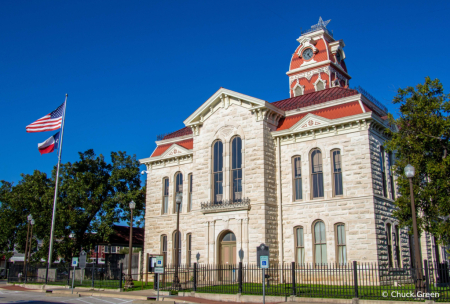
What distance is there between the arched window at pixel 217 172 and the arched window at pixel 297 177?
16.2ft

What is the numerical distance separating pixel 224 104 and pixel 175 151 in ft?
21.5

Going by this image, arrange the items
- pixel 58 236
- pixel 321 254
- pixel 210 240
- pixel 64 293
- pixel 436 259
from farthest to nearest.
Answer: pixel 58 236
pixel 436 259
pixel 210 240
pixel 321 254
pixel 64 293

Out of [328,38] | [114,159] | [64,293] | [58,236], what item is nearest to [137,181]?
[114,159]

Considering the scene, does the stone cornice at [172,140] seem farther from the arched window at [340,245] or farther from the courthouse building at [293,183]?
the arched window at [340,245]

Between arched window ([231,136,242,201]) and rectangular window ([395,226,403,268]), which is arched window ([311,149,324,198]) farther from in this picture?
rectangular window ([395,226,403,268])

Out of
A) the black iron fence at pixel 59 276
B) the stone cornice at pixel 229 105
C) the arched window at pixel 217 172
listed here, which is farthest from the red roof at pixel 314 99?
the black iron fence at pixel 59 276


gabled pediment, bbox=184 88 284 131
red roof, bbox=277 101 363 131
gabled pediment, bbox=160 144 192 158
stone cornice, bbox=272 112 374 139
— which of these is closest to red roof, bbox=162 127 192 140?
gabled pediment, bbox=160 144 192 158

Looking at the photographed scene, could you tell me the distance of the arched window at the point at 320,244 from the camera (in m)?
26.0

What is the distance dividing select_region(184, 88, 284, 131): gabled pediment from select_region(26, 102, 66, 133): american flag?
11.0 meters

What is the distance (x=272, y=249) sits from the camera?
27.1 m

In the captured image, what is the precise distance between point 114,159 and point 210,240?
16.9m

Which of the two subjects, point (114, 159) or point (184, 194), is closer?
point (184, 194)

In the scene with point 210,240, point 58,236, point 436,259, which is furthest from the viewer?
point 58,236

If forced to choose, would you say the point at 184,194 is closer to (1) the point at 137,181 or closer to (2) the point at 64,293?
(1) the point at 137,181
